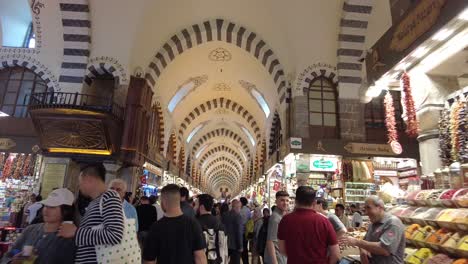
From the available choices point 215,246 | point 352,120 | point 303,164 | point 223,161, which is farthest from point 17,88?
point 223,161

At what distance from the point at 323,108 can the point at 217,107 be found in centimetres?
912

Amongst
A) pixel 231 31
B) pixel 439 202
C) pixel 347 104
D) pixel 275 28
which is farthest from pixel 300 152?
pixel 439 202

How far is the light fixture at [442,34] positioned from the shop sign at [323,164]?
6217 millimetres

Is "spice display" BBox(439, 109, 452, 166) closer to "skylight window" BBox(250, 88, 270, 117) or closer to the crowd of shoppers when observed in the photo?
the crowd of shoppers

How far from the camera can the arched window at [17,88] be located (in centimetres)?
980

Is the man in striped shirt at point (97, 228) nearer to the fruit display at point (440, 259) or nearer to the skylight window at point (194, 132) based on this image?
the fruit display at point (440, 259)

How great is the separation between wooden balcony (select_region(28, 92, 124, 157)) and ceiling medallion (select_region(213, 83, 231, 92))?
7.47m

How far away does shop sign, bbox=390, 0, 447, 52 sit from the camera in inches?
117

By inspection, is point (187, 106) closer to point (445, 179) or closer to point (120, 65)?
point (120, 65)

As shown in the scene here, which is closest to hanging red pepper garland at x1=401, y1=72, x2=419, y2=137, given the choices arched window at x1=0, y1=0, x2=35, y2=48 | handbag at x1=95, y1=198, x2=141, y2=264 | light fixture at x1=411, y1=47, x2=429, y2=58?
light fixture at x1=411, y1=47, x2=429, y2=58

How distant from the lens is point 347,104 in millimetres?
9586

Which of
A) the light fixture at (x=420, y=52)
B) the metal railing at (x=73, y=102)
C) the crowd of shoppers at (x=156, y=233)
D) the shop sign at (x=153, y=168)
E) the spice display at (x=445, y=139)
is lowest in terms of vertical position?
the crowd of shoppers at (x=156, y=233)

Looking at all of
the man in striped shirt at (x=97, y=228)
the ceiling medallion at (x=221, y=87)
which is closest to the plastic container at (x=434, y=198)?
the man in striped shirt at (x=97, y=228)

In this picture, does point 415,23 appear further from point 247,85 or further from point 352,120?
point 247,85
